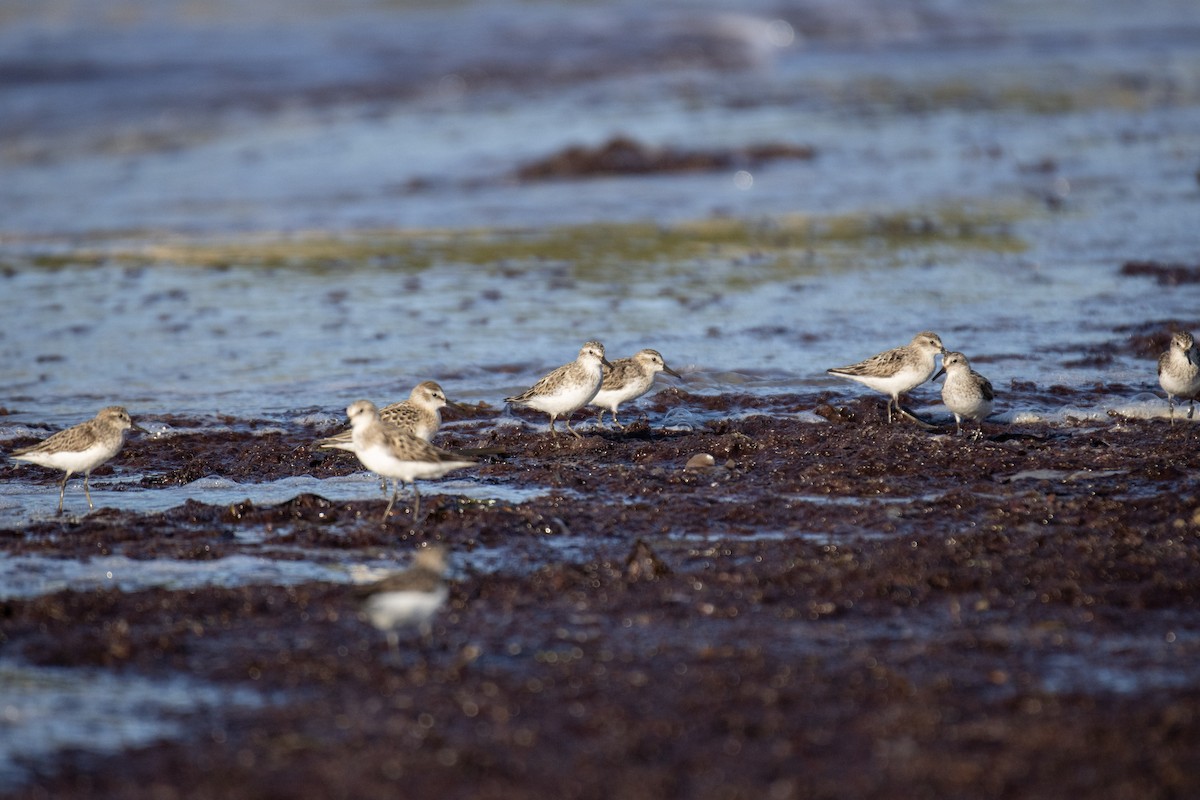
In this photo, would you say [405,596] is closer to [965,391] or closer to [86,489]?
[86,489]

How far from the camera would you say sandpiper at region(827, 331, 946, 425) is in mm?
10570

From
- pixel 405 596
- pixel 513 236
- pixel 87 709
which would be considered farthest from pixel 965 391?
pixel 513 236

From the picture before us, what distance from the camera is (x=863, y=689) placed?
6039mm

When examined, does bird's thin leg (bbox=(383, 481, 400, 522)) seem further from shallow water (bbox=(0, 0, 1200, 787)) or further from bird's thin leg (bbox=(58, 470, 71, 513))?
bird's thin leg (bbox=(58, 470, 71, 513))

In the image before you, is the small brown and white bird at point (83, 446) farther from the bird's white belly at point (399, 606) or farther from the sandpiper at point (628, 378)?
the bird's white belly at point (399, 606)

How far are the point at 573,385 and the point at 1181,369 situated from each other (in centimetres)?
426

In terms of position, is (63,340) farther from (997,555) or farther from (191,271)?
(997,555)

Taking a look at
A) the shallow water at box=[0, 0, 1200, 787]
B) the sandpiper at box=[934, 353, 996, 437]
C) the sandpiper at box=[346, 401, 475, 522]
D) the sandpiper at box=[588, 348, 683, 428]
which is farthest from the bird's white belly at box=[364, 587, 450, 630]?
the sandpiper at box=[934, 353, 996, 437]

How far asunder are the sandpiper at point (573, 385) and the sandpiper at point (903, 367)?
78.0 inches

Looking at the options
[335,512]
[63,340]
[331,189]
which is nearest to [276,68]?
[331,189]

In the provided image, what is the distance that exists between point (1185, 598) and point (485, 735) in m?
3.51

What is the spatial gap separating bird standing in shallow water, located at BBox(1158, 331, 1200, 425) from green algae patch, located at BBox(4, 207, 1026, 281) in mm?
6494

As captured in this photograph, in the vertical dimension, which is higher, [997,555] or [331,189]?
[331,189]

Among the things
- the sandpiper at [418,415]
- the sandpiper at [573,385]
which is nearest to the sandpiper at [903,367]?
the sandpiper at [573,385]
